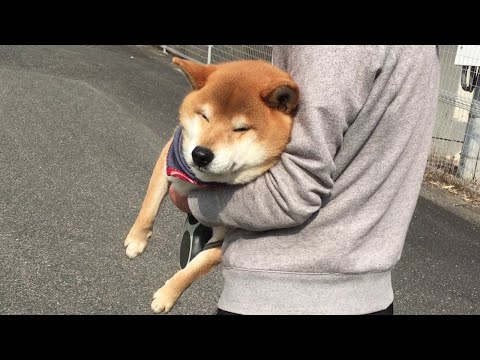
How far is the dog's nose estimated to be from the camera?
1375 millimetres

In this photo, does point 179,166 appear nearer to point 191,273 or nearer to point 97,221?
point 191,273

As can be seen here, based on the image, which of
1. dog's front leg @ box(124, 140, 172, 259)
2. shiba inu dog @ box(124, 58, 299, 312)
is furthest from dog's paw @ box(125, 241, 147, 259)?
shiba inu dog @ box(124, 58, 299, 312)

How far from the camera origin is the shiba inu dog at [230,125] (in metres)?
1.37

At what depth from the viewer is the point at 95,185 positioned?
159 inches

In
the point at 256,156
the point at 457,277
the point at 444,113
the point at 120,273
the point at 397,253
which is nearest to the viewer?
the point at 397,253

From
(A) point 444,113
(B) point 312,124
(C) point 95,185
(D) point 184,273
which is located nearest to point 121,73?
(C) point 95,185

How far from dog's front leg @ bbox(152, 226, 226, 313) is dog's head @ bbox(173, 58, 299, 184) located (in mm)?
256

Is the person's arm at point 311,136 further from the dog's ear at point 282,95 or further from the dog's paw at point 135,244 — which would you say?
the dog's paw at point 135,244

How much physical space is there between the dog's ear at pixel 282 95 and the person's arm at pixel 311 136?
3 cm

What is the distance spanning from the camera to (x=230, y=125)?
1470 millimetres

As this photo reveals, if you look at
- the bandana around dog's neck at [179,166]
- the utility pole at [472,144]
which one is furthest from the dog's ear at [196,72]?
the utility pole at [472,144]

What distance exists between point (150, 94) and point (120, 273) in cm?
391

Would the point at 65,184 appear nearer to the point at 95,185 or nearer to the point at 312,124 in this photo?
the point at 95,185

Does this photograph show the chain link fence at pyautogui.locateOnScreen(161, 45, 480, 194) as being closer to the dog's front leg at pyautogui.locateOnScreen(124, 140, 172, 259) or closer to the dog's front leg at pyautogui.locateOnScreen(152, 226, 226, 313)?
the dog's front leg at pyautogui.locateOnScreen(124, 140, 172, 259)
